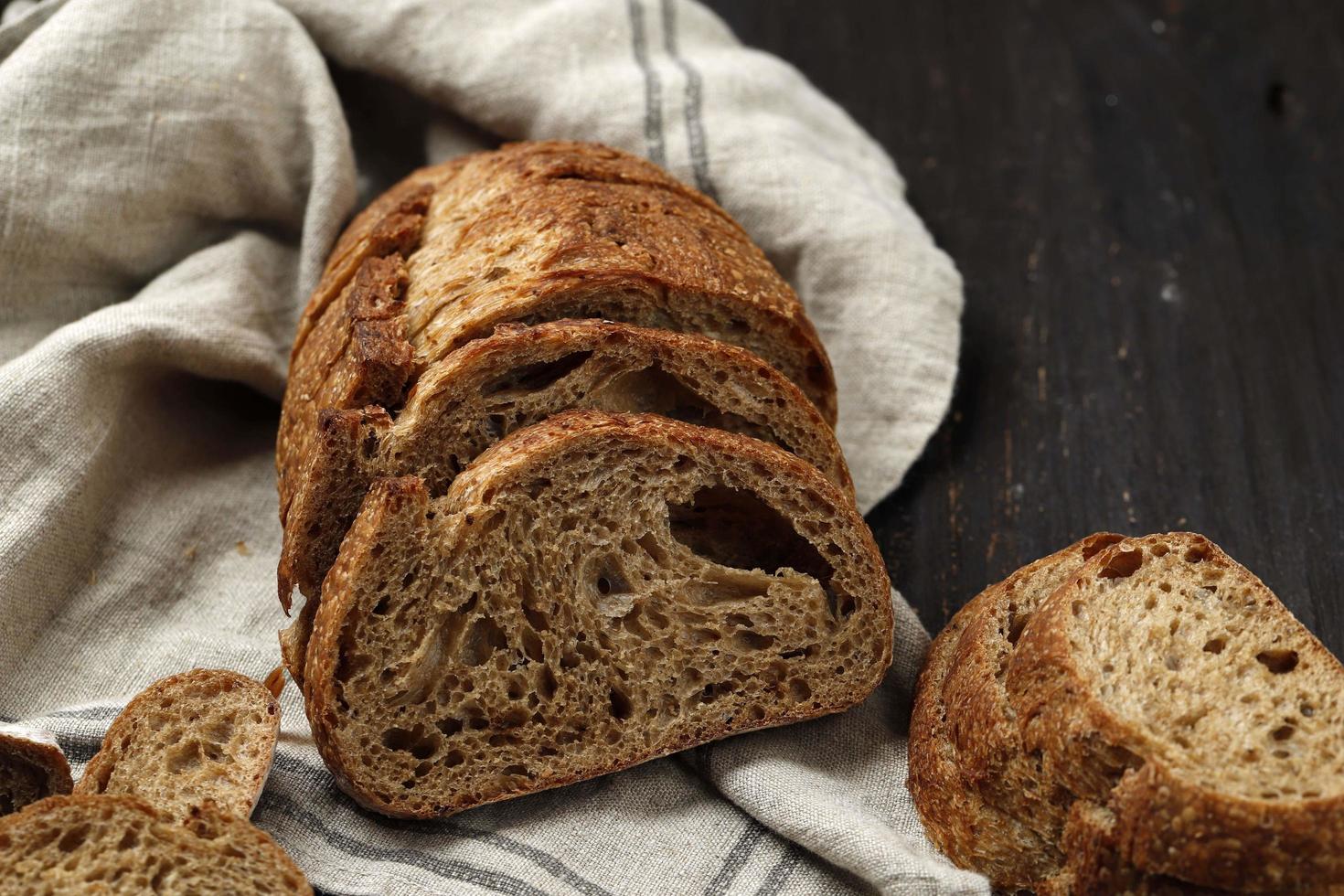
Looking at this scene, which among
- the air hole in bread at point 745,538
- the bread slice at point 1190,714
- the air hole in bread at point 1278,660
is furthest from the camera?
the air hole in bread at point 745,538

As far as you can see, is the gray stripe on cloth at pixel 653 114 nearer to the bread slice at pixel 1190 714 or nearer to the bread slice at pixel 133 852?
the bread slice at pixel 1190 714

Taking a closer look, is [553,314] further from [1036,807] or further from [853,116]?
[853,116]

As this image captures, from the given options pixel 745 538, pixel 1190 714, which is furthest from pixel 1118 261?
pixel 1190 714

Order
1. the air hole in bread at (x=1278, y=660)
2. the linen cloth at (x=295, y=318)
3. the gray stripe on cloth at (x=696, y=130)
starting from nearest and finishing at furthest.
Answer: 1. the air hole in bread at (x=1278, y=660)
2. the linen cloth at (x=295, y=318)
3. the gray stripe on cloth at (x=696, y=130)

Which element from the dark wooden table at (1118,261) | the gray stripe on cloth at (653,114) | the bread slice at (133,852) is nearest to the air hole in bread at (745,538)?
the dark wooden table at (1118,261)

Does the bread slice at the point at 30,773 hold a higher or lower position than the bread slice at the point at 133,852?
lower

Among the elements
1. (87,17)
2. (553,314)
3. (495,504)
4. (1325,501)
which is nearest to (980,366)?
(1325,501)

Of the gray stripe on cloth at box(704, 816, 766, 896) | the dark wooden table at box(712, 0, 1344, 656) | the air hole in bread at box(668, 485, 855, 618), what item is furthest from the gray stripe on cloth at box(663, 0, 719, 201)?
the gray stripe on cloth at box(704, 816, 766, 896)
